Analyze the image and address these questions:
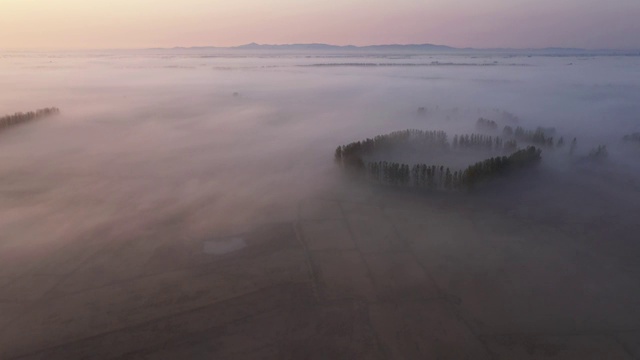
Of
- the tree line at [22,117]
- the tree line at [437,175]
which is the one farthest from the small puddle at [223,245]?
the tree line at [22,117]

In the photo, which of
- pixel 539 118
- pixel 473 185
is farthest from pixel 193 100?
pixel 473 185

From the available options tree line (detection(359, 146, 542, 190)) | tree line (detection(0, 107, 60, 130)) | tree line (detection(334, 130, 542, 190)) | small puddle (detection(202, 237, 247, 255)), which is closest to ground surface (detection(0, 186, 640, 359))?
small puddle (detection(202, 237, 247, 255))

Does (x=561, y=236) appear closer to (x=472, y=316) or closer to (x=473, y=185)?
(x=473, y=185)

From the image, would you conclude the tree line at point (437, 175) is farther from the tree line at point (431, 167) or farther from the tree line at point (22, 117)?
the tree line at point (22, 117)

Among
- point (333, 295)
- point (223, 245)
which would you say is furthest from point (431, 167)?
point (333, 295)

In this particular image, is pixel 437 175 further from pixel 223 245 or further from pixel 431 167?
pixel 223 245

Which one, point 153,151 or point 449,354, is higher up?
point 153,151

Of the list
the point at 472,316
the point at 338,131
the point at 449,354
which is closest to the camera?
the point at 449,354

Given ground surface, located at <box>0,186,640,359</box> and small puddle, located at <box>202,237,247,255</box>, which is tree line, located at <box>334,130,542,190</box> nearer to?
ground surface, located at <box>0,186,640,359</box>

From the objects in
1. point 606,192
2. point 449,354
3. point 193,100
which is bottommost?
point 449,354
